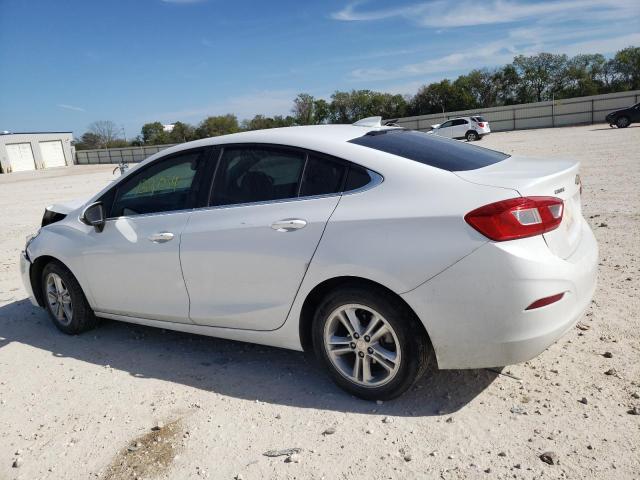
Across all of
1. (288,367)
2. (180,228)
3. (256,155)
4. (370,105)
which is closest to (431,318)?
(288,367)

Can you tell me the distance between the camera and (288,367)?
3.96m

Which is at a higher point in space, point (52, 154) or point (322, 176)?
point (52, 154)

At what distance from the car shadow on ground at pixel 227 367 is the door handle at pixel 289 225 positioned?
1.10 metres

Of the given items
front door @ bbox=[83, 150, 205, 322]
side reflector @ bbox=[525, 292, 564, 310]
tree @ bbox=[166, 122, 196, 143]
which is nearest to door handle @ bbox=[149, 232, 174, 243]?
front door @ bbox=[83, 150, 205, 322]

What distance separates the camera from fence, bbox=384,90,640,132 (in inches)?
1640

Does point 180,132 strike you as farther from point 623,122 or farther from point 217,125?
point 623,122

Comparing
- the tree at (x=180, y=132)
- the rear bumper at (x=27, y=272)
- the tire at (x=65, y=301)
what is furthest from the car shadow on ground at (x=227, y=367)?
the tree at (x=180, y=132)

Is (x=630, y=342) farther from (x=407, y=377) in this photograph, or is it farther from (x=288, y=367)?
(x=288, y=367)

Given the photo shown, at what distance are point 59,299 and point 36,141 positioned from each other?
73663 mm

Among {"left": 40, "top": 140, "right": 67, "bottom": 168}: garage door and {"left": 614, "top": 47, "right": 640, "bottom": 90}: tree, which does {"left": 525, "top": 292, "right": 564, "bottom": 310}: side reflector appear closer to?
{"left": 614, "top": 47, "right": 640, "bottom": 90}: tree

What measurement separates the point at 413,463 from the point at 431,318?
29.5 inches

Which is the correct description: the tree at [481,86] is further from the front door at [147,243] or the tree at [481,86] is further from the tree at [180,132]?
the front door at [147,243]

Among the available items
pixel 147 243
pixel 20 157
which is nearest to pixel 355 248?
pixel 147 243

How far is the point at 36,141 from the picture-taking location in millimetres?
69000
